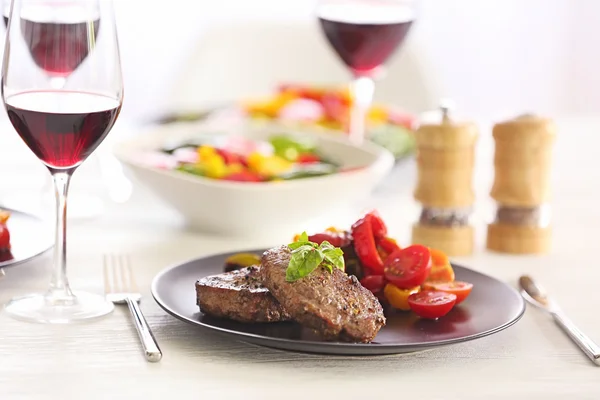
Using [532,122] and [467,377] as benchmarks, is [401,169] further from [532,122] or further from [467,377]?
[467,377]

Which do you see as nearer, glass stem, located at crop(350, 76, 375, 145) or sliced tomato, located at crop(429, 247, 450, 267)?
sliced tomato, located at crop(429, 247, 450, 267)

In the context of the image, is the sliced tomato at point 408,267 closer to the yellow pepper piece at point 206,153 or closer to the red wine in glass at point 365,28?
the yellow pepper piece at point 206,153

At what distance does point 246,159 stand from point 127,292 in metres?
0.56

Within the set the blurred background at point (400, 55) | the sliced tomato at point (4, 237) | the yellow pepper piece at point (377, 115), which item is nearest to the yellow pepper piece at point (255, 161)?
the sliced tomato at point (4, 237)

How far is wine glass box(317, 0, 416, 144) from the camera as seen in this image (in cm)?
200

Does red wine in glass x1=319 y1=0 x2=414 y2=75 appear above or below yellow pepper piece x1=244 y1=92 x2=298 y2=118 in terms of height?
above

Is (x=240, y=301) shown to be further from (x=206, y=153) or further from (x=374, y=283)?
(x=206, y=153)

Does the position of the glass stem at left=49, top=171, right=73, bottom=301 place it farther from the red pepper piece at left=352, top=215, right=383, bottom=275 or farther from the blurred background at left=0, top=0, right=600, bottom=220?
the blurred background at left=0, top=0, right=600, bottom=220

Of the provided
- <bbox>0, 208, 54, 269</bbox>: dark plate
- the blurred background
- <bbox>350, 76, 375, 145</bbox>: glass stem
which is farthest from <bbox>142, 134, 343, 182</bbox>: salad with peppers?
the blurred background

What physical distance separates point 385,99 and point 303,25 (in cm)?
42

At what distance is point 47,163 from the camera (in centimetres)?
124

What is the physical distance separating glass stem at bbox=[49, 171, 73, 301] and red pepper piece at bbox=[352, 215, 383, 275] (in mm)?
381

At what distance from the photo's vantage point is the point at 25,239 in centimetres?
149

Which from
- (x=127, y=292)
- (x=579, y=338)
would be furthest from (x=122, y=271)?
(x=579, y=338)
